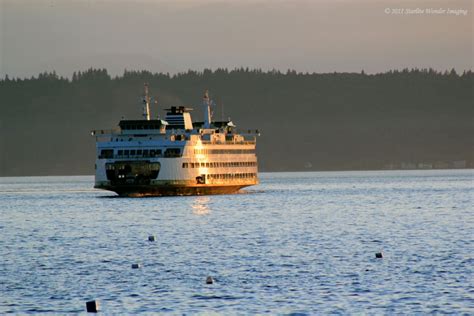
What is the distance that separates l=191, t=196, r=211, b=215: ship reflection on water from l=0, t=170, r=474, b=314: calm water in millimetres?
6083

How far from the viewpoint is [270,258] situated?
69.7 m

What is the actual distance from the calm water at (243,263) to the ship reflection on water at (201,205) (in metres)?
6.08

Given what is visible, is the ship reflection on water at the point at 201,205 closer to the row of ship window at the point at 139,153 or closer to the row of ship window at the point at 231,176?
the row of ship window at the point at 231,176

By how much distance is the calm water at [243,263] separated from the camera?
165 feet

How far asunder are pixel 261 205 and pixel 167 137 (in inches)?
639

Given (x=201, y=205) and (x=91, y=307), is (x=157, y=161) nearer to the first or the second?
(x=201, y=205)

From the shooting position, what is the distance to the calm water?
50406 mm

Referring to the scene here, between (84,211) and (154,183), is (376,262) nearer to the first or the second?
(84,211)

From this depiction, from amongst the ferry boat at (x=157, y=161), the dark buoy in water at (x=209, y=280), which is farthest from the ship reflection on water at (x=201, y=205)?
the dark buoy in water at (x=209, y=280)

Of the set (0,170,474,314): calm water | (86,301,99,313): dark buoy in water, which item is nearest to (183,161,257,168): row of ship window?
(0,170,474,314): calm water

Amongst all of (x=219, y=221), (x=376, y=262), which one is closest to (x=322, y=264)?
(x=376, y=262)

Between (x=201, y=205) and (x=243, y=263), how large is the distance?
7988 centimetres

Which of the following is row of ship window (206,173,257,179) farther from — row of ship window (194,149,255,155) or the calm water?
the calm water

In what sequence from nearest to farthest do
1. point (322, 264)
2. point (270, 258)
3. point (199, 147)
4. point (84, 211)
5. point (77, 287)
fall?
point (77, 287), point (322, 264), point (270, 258), point (84, 211), point (199, 147)
